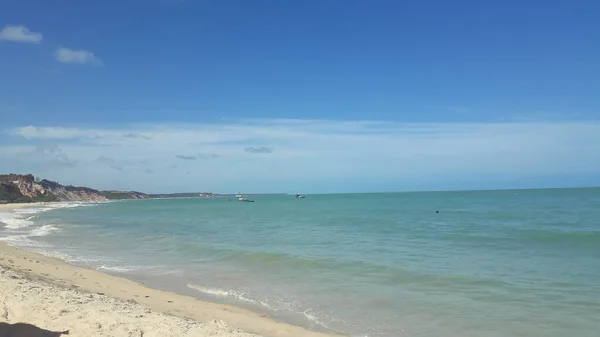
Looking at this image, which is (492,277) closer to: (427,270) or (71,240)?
(427,270)

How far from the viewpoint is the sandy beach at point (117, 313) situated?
7344mm

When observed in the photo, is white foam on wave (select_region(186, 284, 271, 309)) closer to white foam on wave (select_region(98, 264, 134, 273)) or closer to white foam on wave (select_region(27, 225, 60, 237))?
white foam on wave (select_region(98, 264, 134, 273))

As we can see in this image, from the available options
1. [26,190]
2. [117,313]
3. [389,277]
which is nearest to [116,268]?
[117,313]

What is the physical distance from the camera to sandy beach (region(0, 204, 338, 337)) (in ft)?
24.1

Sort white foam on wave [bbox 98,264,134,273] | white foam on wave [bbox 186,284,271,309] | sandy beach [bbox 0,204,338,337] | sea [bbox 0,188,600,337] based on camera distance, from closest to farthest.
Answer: sandy beach [bbox 0,204,338,337], sea [bbox 0,188,600,337], white foam on wave [bbox 186,284,271,309], white foam on wave [bbox 98,264,134,273]

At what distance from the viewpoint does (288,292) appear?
12336 millimetres

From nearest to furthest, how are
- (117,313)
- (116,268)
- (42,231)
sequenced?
(117,313)
(116,268)
(42,231)

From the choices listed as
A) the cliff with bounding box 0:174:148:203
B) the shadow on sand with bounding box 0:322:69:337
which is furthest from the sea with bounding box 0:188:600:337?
the cliff with bounding box 0:174:148:203

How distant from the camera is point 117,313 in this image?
8.09 metres

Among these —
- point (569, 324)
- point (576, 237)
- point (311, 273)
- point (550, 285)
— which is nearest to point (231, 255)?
point (311, 273)

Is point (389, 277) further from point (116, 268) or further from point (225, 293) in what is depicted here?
point (116, 268)

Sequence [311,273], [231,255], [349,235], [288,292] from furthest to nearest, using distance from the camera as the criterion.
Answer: [349,235] < [231,255] < [311,273] < [288,292]

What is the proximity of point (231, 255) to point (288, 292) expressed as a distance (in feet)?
23.9

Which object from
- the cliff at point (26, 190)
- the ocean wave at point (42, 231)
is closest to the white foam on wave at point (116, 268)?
the ocean wave at point (42, 231)
